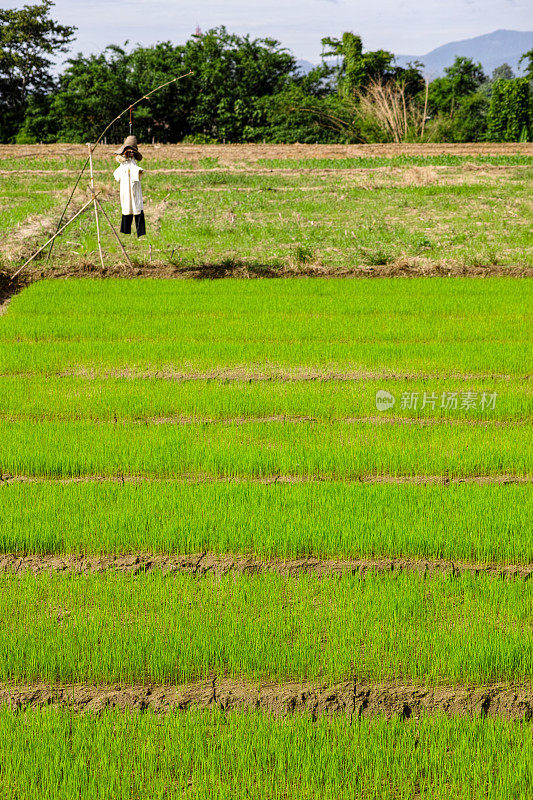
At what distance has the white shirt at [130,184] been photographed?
1029 cm

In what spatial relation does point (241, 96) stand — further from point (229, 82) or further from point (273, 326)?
point (273, 326)

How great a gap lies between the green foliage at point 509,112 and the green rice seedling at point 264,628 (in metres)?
28.2

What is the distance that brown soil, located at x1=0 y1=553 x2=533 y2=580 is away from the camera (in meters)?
4.13

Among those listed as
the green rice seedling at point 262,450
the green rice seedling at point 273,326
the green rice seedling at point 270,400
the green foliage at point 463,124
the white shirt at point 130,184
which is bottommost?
the green rice seedling at point 262,450

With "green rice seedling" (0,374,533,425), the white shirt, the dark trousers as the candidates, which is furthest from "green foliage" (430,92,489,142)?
"green rice seedling" (0,374,533,425)

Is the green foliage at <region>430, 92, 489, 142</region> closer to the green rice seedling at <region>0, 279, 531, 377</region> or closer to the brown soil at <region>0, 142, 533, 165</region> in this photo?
the brown soil at <region>0, 142, 533, 165</region>

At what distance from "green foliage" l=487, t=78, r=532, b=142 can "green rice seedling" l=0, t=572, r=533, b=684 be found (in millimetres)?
28182

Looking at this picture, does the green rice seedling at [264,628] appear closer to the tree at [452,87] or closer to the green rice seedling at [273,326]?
the green rice seedling at [273,326]

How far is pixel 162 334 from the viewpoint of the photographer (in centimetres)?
916

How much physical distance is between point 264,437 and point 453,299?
219 inches

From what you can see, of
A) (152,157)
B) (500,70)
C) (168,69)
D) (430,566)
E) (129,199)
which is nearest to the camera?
(430,566)

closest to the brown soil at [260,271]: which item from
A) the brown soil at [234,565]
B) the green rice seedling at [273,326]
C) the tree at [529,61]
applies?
the green rice seedling at [273,326]

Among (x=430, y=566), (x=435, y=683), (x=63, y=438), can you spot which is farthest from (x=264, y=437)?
(x=435, y=683)

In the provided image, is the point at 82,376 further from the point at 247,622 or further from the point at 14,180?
the point at 14,180
